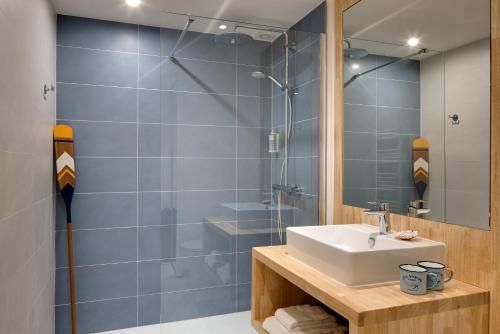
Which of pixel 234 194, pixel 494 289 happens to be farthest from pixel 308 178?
pixel 494 289

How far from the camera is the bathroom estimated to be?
1.35 metres

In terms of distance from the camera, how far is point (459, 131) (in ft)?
4.69

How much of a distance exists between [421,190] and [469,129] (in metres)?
0.35

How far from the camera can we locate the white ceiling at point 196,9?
235 cm

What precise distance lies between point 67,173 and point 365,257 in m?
2.08

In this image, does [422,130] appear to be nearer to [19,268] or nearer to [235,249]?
[235,249]

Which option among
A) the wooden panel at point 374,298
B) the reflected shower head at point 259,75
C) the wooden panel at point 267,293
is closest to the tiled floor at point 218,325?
the wooden panel at point 267,293

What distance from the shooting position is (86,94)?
2662mm

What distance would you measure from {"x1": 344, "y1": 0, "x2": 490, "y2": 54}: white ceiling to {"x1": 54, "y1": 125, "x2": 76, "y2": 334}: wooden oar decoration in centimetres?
197

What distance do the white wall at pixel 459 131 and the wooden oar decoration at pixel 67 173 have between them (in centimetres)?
222

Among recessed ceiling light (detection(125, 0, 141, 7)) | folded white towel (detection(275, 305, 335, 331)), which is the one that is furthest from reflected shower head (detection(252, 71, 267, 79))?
folded white towel (detection(275, 305, 335, 331))

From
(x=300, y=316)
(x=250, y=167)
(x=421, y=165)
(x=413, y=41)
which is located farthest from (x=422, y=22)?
(x=300, y=316)

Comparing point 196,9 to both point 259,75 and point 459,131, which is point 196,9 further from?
point 459,131

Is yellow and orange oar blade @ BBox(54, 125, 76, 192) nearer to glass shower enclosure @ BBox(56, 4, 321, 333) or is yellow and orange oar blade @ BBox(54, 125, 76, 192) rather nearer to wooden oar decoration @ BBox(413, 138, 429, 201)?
glass shower enclosure @ BBox(56, 4, 321, 333)
